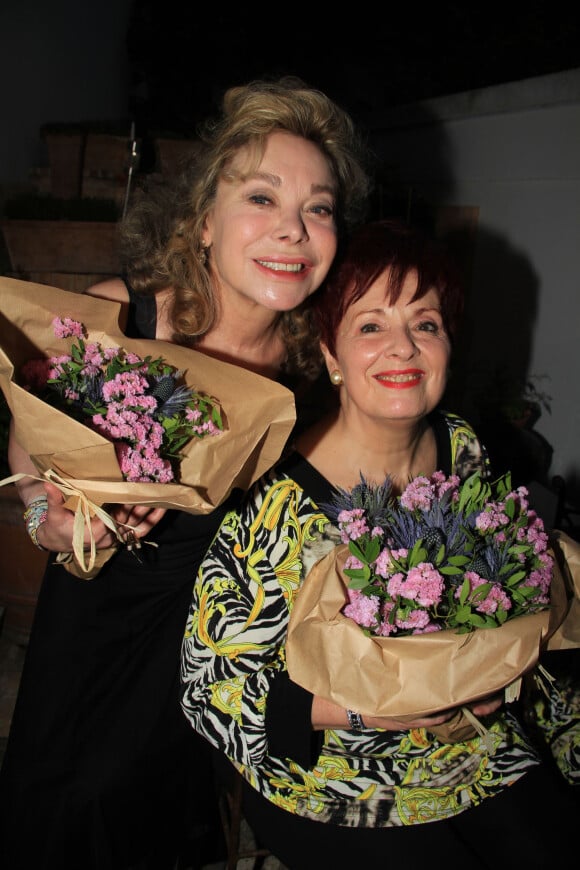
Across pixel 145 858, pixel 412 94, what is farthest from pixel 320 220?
pixel 412 94

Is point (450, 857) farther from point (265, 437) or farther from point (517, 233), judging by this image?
point (517, 233)

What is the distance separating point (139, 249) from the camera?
7.39 feet

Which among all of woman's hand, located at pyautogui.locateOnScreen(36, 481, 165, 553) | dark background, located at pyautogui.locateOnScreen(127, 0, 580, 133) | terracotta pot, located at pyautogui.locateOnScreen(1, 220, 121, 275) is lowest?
woman's hand, located at pyautogui.locateOnScreen(36, 481, 165, 553)

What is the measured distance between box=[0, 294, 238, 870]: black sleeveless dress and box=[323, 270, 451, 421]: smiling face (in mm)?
481

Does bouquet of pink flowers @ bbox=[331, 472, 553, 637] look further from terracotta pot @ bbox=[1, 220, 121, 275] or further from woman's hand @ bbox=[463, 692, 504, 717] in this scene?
terracotta pot @ bbox=[1, 220, 121, 275]

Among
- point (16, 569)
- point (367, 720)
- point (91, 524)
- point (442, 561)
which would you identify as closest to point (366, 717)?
point (367, 720)

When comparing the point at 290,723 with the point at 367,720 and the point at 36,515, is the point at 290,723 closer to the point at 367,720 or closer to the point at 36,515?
the point at 367,720

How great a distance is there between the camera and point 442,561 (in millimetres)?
1348

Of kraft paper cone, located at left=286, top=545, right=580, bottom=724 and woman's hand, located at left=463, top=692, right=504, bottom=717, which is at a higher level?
kraft paper cone, located at left=286, top=545, right=580, bottom=724

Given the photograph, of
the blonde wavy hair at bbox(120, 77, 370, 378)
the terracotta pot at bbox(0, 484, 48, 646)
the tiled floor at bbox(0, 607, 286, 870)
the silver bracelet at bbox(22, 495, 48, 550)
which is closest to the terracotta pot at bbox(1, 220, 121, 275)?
the terracotta pot at bbox(0, 484, 48, 646)

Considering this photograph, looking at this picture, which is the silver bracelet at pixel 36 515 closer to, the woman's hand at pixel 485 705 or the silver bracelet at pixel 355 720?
the silver bracelet at pixel 355 720

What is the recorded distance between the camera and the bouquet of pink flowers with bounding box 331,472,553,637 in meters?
1.28

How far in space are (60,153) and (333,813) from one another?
17.3ft

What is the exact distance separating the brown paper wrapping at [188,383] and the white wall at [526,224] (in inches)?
149
